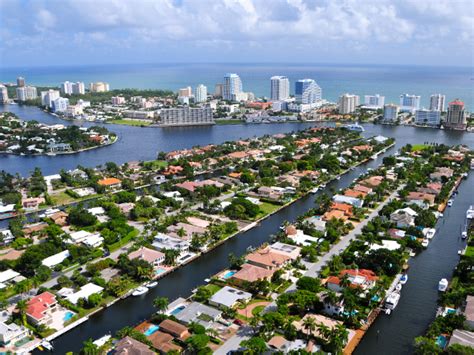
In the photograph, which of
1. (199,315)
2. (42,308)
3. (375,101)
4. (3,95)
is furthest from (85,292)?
(3,95)

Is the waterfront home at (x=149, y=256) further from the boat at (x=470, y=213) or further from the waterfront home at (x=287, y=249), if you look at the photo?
the boat at (x=470, y=213)

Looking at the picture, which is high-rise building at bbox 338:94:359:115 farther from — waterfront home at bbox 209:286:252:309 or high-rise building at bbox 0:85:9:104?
high-rise building at bbox 0:85:9:104

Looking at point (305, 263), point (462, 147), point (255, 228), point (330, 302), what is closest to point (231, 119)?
point (462, 147)

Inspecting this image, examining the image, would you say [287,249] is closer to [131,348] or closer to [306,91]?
[131,348]

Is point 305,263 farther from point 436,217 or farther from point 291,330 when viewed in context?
point 436,217

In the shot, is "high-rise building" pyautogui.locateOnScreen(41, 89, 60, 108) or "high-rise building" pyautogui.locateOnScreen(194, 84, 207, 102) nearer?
"high-rise building" pyautogui.locateOnScreen(41, 89, 60, 108)

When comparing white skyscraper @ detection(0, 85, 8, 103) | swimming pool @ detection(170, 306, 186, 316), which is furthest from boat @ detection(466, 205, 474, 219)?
white skyscraper @ detection(0, 85, 8, 103)
